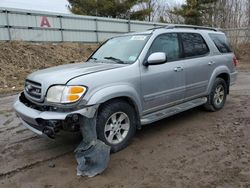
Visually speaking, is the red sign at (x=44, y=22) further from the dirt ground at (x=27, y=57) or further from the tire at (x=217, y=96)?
the tire at (x=217, y=96)

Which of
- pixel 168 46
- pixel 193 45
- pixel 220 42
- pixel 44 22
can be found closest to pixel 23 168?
pixel 168 46

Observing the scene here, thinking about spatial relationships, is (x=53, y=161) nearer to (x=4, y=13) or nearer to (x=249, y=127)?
(x=249, y=127)

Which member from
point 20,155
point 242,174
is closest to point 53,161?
point 20,155

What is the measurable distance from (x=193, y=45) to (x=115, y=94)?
8.09 feet

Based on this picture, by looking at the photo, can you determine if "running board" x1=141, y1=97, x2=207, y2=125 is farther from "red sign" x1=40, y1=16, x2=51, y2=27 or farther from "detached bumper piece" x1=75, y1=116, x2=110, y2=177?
"red sign" x1=40, y1=16, x2=51, y2=27

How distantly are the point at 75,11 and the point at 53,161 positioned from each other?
83.4 feet

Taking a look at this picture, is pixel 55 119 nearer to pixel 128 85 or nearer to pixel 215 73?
pixel 128 85

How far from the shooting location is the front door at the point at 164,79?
4590 millimetres

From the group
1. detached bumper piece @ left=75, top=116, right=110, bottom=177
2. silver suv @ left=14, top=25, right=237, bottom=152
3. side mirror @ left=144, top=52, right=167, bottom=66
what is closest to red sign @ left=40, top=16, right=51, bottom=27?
silver suv @ left=14, top=25, right=237, bottom=152

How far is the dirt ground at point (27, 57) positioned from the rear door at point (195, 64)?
6890mm

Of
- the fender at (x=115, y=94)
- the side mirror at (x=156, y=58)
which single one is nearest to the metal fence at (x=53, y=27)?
the side mirror at (x=156, y=58)

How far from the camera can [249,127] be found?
17.3 ft

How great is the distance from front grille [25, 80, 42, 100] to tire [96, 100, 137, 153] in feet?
2.94

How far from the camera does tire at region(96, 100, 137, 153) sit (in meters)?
3.99
